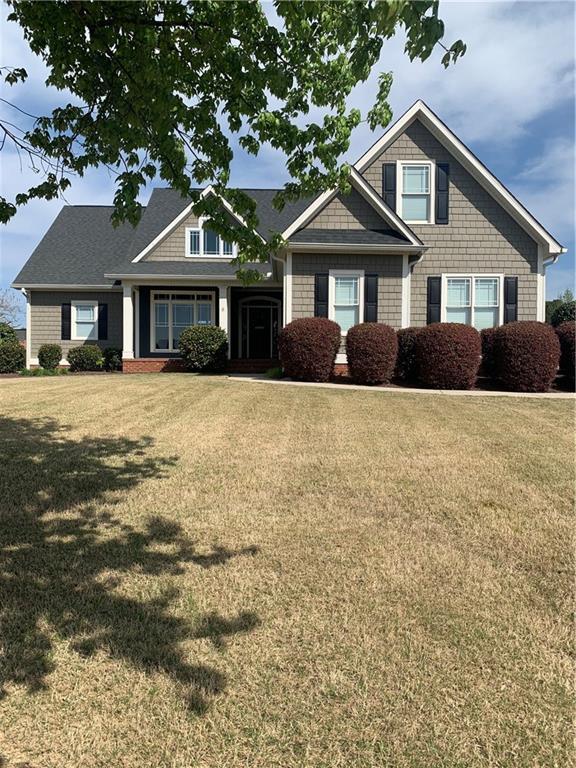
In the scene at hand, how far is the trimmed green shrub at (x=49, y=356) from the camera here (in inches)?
776

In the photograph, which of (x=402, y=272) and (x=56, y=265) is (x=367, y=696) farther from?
(x=56, y=265)

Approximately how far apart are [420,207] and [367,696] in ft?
53.7

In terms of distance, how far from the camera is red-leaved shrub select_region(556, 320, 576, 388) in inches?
529

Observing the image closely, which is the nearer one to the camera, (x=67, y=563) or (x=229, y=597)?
(x=229, y=597)

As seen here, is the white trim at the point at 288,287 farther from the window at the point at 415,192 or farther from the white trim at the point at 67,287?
the white trim at the point at 67,287

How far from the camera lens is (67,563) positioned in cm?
352

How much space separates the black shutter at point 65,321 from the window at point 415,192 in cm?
1343

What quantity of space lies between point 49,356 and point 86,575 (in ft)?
60.3

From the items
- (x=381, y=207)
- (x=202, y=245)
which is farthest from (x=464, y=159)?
(x=202, y=245)

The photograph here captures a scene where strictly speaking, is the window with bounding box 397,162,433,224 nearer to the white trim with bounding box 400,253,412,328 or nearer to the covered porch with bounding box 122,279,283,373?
the white trim with bounding box 400,253,412,328

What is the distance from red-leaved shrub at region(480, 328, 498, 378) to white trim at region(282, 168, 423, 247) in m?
3.30

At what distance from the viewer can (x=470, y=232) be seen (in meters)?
16.3

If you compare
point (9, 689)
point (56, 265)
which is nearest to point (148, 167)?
point (9, 689)

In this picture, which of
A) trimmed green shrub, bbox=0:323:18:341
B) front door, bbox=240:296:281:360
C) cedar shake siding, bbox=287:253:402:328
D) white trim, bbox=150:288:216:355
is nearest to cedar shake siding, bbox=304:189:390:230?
cedar shake siding, bbox=287:253:402:328
